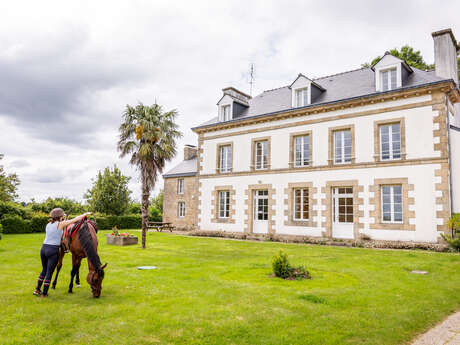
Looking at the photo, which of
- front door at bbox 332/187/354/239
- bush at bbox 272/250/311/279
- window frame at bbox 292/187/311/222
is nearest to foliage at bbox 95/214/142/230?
window frame at bbox 292/187/311/222

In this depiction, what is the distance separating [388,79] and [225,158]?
1037 cm

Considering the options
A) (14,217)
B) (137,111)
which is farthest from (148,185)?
(14,217)

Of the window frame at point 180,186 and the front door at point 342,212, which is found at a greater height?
the window frame at point 180,186

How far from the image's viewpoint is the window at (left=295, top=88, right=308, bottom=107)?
61.4 feet

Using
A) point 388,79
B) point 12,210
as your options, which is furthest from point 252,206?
point 12,210

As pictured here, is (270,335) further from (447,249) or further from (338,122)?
(338,122)

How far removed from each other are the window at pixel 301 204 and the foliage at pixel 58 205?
18.6 meters

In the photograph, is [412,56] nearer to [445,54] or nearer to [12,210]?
[445,54]

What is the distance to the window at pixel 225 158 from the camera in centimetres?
2152

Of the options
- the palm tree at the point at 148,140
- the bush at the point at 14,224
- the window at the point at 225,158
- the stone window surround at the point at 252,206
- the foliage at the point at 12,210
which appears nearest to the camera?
the palm tree at the point at 148,140

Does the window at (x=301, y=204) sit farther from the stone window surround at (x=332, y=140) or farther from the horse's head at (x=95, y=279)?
the horse's head at (x=95, y=279)

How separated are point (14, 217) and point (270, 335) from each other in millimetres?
22538

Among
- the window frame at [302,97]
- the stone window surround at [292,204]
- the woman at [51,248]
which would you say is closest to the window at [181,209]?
the stone window surround at [292,204]

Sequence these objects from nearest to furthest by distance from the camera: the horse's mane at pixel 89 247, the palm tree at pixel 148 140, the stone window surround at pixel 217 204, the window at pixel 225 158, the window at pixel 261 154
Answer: the horse's mane at pixel 89 247 < the palm tree at pixel 148 140 < the window at pixel 261 154 < the stone window surround at pixel 217 204 < the window at pixel 225 158
